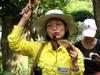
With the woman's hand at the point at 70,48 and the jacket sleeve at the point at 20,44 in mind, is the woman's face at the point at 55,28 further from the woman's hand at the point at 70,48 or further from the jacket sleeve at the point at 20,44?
the jacket sleeve at the point at 20,44

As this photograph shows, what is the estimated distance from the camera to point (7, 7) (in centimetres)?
758

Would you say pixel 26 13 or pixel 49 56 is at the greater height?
pixel 26 13

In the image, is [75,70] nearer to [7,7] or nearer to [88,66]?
[88,66]

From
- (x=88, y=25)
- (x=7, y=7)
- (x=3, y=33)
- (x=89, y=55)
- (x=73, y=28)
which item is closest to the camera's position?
(x=73, y=28)

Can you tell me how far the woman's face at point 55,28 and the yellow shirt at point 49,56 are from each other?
0.12 metres

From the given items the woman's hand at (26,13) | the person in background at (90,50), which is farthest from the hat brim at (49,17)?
the person in background at (90,50)

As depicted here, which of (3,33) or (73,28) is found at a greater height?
(73,28)

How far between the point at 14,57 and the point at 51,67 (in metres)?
4.73

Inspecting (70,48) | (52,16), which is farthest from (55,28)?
(70,48)

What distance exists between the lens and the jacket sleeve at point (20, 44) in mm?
4059

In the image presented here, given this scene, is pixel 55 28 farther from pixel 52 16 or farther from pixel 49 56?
pixel 49 56

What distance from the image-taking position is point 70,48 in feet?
13.2

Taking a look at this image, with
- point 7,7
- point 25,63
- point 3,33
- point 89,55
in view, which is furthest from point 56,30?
point 25,63

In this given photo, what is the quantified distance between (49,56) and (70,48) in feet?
0.72
